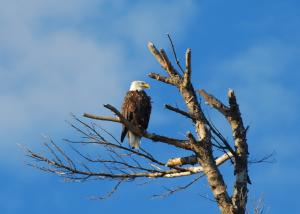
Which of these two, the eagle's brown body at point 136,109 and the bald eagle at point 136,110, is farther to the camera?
the eagle's brown body at point 136,109

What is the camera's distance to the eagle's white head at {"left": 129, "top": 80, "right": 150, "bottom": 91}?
33.0ft

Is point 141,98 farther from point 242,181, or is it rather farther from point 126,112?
point 242,181

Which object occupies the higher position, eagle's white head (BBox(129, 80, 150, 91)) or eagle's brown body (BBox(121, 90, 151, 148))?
eagle's white head (BBox(129, 80, 150, 91))

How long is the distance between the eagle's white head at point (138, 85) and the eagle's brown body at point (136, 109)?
0.18 m

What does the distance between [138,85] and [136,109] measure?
1.98ft

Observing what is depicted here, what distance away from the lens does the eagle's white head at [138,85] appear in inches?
395

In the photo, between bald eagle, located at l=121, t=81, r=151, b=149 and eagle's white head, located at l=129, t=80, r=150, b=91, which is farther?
eagle's white head, located at l=129, t=80, r=150, b=91

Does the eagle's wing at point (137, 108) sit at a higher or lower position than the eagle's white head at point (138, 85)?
lower

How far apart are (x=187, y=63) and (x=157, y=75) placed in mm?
671

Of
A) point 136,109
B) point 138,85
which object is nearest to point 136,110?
point 136,109

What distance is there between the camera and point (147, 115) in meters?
9.72

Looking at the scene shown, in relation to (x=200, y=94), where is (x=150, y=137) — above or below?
below

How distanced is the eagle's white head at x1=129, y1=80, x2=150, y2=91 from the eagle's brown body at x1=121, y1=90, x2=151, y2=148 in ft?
0.60

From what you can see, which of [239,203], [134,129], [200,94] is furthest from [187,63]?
[239,203]
